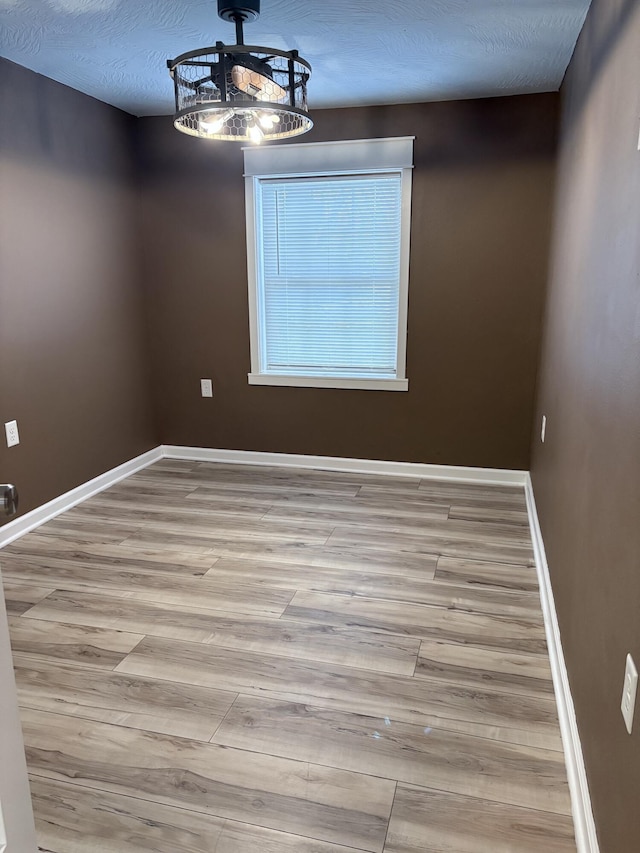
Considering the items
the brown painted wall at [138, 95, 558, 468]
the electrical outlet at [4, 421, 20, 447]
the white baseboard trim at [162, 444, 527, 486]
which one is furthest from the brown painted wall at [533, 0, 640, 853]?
the electrical outlet at [4, 421, 20, 447]

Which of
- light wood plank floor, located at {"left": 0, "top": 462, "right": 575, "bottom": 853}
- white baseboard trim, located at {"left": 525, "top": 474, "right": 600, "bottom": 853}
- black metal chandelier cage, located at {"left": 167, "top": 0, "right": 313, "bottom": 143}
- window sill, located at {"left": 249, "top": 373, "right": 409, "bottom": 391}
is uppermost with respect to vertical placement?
black metal chandelier cage, located at {"left": 167, "top": 0, "right": 313, "bottom": 143}

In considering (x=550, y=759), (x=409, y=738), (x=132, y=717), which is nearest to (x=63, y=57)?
(x=132, y=717)

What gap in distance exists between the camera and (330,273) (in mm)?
4023

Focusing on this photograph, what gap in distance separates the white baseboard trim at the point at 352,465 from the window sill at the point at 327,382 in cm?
51

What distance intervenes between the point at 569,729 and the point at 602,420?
900mm

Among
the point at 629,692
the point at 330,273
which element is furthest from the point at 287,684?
the point at 330,273

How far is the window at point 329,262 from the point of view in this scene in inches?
150

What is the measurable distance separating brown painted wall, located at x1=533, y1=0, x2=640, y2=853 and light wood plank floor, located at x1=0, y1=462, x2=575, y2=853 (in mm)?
270

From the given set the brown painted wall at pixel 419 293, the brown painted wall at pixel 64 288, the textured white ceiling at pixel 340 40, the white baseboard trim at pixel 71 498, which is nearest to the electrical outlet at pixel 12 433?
the brown painted wall at pixel 64 288

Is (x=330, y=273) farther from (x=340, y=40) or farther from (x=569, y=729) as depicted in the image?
(x=569, y=729)

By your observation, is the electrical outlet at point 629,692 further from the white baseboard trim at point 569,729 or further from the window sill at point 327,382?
the window sill at point 327,382

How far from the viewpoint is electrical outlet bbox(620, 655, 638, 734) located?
1.14 m

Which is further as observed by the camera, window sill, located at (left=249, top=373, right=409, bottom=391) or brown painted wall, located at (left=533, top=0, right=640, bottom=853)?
window sill, located at (left=249, top=373, right=409, bottom=391)

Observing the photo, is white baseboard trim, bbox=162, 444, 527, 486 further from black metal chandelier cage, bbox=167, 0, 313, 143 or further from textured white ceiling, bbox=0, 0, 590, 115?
black metal chandelier cage, bbox=167, 0, 313, 143
